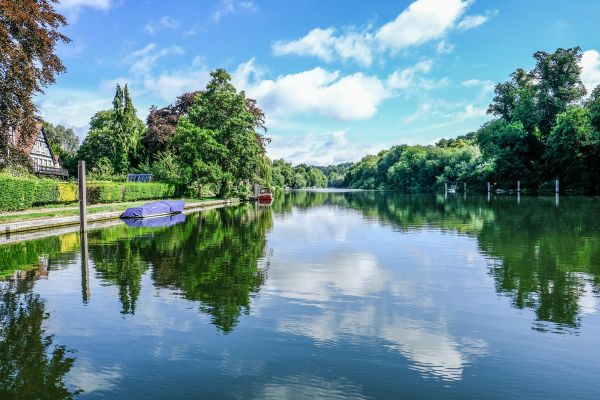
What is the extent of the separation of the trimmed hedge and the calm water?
12.5 metres

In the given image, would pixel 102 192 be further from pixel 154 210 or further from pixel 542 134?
pixel 542 134

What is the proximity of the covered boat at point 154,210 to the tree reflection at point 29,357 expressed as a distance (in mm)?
22338

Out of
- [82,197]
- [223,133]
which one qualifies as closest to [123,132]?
[223,133]

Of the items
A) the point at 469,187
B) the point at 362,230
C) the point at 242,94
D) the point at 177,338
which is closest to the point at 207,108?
the point at 242,94

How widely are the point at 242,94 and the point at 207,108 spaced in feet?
15.1

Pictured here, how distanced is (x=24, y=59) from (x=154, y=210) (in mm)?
13046

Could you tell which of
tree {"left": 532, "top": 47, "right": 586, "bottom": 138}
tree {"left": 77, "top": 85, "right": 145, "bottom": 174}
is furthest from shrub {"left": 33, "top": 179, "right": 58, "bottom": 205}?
tree {"left": 532, "top": 47, "right": 586, "bottom": 138}

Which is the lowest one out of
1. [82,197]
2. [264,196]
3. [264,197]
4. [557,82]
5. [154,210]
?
[154,210]

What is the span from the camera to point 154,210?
108 ft

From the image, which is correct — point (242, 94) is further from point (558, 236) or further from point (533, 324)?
point (533, 324)

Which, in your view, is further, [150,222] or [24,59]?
[150,222]

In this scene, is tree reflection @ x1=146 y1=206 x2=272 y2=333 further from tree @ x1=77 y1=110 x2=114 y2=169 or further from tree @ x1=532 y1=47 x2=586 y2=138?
tree @ x1=532 y1=47 x2=586 y2=138

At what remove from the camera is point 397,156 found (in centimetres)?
14275

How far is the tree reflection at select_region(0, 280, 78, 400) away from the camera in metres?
5.48
